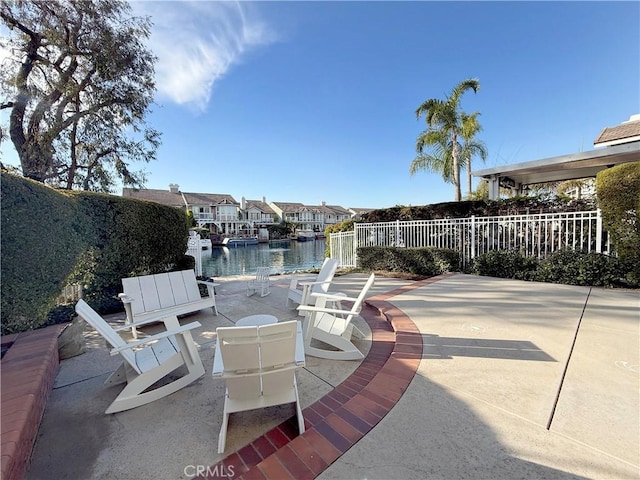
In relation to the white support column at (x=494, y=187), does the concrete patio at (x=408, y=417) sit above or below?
below

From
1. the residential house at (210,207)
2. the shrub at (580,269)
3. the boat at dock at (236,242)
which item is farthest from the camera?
the residential house at (210,207)

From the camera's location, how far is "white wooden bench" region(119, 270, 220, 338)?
13.0 ft

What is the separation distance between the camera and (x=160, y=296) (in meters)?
4.38

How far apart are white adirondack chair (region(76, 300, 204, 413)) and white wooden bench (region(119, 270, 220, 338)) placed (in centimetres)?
113

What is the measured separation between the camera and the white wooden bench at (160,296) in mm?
3951

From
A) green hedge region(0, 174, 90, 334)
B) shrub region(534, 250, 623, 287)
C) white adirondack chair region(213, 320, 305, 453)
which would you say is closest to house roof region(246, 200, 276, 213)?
green hedge region(0, 174, 90, 334)

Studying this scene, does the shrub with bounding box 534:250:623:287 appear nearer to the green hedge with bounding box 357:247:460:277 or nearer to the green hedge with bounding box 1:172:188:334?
the green hedge with bounding box 357:247:460:277

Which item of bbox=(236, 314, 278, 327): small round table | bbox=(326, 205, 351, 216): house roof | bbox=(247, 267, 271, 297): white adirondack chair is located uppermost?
bbox=(326, 205, 351, 216): house roof

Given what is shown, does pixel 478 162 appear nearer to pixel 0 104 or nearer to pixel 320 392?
pixel 320 392

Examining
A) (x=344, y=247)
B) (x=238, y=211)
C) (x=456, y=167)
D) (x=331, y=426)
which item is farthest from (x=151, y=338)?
(x=238, y=211)

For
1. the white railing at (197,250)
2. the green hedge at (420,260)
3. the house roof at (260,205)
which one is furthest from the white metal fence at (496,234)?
the house roof at (260,205)

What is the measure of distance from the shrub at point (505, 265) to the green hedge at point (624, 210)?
157cm

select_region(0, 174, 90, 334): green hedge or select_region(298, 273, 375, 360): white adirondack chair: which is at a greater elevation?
select_region(0, 174, 90, 334): green hedge

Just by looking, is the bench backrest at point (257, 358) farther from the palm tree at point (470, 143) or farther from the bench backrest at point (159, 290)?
the palm tree at point (470, 143)
